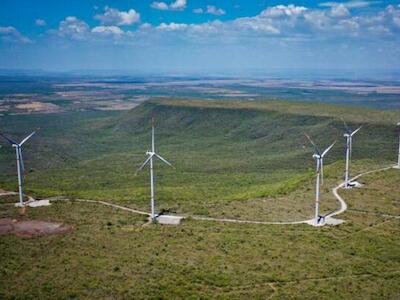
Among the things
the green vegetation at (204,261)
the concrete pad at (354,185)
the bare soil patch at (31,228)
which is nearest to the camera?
the green vegetation at (204,261)

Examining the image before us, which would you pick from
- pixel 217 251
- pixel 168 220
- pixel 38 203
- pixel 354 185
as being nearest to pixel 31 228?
pixel 38 203

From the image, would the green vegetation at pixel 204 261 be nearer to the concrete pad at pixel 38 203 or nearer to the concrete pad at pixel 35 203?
the concrete pad at pixel 38 203

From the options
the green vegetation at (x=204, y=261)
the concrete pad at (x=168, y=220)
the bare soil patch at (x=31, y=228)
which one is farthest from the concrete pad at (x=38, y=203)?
the concrete pad at (x=168, y=220)

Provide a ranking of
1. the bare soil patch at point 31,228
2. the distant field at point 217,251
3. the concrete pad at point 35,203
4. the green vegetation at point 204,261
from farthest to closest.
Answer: the concrete pad at point 35,203, the bare soil patch at point 31,228, the distant field at point 217,251, the green vegetation at point 204,261

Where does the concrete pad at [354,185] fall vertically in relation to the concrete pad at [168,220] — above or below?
above

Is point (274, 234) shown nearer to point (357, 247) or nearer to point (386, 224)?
point (357, 247)

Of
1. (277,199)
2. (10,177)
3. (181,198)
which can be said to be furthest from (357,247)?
(10,177)

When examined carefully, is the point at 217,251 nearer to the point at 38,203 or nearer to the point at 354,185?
the point at 38,203


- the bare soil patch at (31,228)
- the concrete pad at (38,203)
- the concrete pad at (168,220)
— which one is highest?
the bare soil patch at (31,228)
